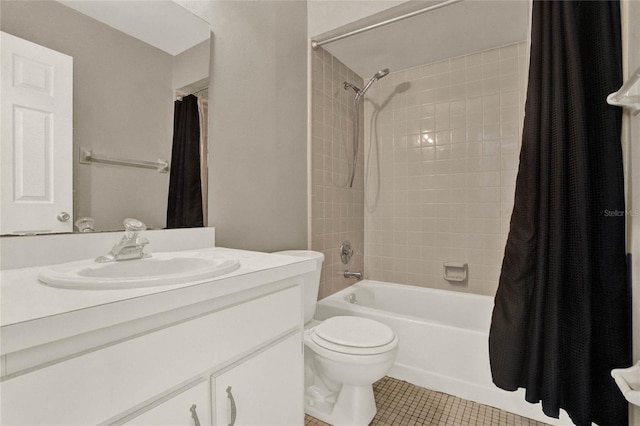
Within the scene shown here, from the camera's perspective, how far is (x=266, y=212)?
1752 mm

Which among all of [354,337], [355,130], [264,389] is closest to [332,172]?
[355,130]

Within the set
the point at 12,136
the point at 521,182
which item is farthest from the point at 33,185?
the point at 521,182

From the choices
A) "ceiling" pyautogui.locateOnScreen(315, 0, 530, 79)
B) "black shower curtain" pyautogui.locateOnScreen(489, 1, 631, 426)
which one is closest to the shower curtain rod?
"ceiling" pyautogui.locateOnScreen(315, 0, 530, 79)

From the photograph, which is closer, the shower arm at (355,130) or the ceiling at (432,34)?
the ceiling at (432,34)

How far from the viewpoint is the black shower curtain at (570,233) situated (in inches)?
37.8

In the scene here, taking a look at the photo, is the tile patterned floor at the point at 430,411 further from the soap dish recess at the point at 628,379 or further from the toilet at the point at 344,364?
the soap dish recess at the point at 628,379

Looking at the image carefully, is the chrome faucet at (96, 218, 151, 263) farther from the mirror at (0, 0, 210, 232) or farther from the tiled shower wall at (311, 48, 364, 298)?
the tiled shower wall at (311, 48, 364, 298)

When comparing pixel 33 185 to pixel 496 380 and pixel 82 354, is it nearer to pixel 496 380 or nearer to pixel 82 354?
pixel 82 354

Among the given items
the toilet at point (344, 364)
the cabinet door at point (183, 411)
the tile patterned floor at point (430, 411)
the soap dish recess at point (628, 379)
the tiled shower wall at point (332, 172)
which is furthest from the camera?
the tiled shower wall at point (332, 172)

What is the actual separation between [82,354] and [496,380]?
1270 millimetres

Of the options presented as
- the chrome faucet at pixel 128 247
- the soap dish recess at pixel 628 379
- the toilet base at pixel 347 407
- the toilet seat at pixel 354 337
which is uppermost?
the chrome faucet at pixel 128 247

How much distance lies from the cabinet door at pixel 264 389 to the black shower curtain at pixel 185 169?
2.27 feet

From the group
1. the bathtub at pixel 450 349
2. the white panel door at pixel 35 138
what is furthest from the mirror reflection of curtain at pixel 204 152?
the bathtub at pixel 450 349

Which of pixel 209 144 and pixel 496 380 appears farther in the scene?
pixel 209 144
